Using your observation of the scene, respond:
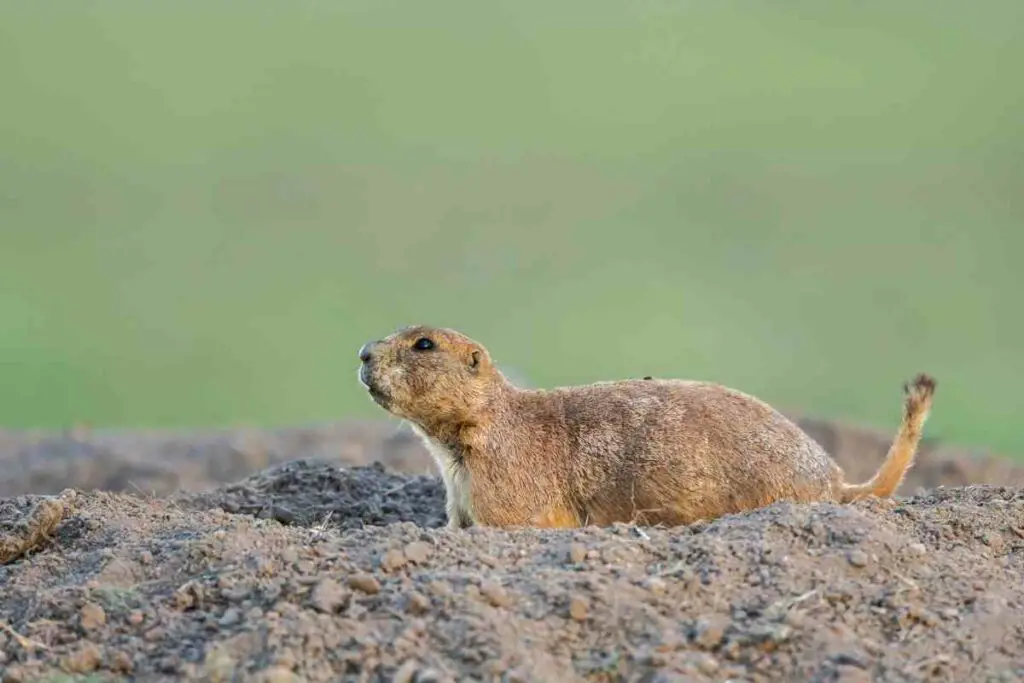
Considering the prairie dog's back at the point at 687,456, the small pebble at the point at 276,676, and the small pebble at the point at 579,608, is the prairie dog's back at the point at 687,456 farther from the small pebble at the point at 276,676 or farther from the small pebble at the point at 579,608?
the small pebble at the point at 276,676

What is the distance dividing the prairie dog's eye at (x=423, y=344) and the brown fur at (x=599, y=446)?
14mm

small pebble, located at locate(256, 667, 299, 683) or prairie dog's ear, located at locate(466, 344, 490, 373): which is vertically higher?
Answer: prairie dog's ear, located at locate(466, 344, 490, 373)

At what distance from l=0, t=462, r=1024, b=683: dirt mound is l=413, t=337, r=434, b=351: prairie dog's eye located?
1495 mm

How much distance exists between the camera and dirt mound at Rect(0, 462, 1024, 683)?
4883 millimetres

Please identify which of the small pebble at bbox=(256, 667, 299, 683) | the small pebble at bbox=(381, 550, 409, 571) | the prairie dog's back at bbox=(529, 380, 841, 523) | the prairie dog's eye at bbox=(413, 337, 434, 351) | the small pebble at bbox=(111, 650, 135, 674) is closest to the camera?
the small pebble at bbox=(256, 667, 299, 683)

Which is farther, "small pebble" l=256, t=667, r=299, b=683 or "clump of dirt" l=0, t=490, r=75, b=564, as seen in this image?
"clump of dirt" l=0, t=490, r=75, b=564

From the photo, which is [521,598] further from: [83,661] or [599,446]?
[599,446]

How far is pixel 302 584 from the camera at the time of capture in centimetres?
Answer: 535

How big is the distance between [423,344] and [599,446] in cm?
107

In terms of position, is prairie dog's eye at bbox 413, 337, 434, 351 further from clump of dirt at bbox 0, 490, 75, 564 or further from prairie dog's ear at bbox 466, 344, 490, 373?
clump of dirt at bbox 0, 490, 75, 564

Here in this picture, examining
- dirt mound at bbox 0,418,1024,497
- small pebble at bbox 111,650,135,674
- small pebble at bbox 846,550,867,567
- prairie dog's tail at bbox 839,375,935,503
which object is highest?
dirt mound at bbox 0,418,1024,497

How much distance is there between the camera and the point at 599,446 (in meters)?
7.33

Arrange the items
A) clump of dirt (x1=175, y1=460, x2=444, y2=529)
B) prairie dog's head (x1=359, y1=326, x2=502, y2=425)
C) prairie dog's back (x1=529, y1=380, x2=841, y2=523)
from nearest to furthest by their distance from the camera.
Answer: prairie dog's back (x1=529, y1=380, x2=841, y2=523), prairie dog's head (x1=359, y1=326, x2=502, y2=425), clump of dirt (x1=175, y1=460, x2=444, y2=529)

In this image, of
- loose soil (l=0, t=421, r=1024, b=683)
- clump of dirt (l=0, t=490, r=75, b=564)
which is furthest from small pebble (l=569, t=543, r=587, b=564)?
clump of dirt (l=0, t=490, r=75, b=564)
